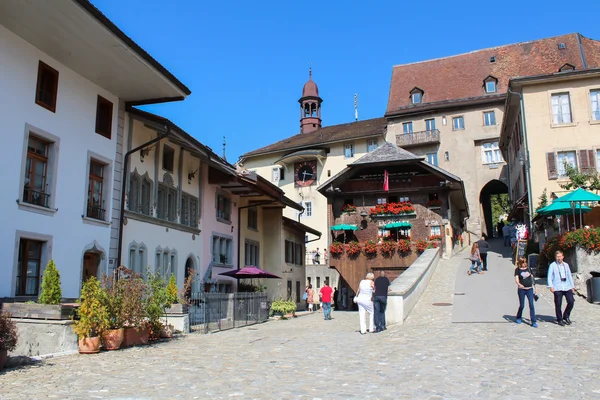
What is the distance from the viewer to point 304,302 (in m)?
38.0

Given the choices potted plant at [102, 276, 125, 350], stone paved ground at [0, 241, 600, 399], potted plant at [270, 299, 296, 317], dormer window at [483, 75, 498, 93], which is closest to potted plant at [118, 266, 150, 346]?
potted plant at [102, 276, 125, 350]

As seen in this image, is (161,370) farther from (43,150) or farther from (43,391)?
(43,150)

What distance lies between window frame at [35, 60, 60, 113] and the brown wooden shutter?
2503 centimetres

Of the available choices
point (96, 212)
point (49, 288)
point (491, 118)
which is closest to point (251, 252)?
point (96, 212)

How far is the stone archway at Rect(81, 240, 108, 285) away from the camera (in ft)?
57.0

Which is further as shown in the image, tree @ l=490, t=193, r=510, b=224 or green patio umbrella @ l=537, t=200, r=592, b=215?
tree @ l=490, t=193, r=510, b=224

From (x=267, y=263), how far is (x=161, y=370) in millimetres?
23975

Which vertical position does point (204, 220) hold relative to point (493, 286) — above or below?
above

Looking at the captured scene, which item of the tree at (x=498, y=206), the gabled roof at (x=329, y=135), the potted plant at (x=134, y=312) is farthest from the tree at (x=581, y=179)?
the tree at (x=498, y=206)

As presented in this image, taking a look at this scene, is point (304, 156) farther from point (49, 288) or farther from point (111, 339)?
point (111, 339)

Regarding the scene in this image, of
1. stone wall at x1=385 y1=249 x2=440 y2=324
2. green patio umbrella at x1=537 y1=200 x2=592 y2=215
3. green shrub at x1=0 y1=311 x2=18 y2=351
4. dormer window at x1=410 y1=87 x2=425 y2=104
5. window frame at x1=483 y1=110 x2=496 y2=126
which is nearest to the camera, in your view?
green shrub at x1=0 y1=311 x2=18 y2=351

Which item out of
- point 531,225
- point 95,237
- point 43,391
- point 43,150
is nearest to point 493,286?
point 531,225

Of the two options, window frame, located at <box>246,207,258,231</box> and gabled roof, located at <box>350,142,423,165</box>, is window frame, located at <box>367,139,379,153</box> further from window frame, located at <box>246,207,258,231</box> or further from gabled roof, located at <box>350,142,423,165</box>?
window frame, located at <box>246,207,258,231</box>

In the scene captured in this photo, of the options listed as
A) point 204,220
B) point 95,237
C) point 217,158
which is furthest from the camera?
point 204,220
